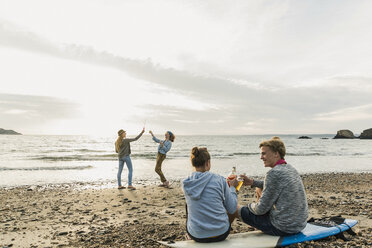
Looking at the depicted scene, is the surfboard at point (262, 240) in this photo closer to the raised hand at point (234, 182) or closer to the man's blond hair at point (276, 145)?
the raised hand at point (234, 182)

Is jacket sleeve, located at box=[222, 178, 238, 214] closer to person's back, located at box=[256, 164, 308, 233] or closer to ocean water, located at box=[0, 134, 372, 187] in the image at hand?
person's back, located at box=[256, 164, 308, 233]

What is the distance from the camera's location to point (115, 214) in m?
7.27

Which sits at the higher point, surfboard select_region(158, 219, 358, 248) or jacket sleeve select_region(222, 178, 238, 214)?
jacket sleeve select_region(222, 178, 238, 214)

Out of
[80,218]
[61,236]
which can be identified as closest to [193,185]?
[61,236]

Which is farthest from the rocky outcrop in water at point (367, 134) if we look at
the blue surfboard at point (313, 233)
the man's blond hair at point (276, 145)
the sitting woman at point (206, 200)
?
the sitting woman at point (206, 200)

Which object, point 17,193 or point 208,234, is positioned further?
point 17,193

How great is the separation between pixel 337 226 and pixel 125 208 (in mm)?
6056

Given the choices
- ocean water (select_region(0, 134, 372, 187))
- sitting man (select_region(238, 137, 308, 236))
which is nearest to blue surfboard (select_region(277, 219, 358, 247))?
sitting man (select_region(238, 137, 308, 236))

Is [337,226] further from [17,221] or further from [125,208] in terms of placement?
[17,221]

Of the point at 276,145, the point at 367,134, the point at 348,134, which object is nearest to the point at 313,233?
the point at 276,145

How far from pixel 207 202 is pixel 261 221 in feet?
3.94

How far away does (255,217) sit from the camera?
13.2ft

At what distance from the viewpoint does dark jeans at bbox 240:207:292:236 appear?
12.7 ft

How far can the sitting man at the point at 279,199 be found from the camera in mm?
3506
